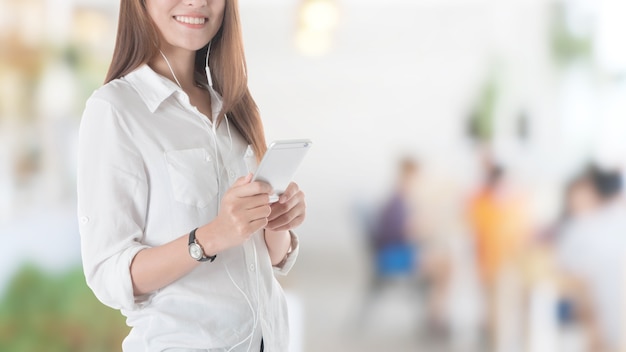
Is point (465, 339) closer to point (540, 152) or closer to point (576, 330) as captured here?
point (576, 330)

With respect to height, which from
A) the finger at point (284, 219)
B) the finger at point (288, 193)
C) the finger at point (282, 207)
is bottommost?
the finger at point (284, 219)

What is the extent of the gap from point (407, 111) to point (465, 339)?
1.16 meters

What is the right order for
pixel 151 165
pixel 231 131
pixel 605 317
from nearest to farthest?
pixel 151 165
pixel 231 131
pixel 605 317

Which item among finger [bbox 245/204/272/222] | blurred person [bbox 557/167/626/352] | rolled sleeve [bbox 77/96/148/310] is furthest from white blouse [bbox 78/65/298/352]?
blurred person [bbox 557/167/626/352]

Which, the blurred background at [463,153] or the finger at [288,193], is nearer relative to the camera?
the finger at [288,193]

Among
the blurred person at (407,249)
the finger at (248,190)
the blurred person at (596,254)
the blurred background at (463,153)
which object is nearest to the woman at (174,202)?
the finger at (248,190)

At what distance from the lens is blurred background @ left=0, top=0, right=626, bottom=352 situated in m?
4.16

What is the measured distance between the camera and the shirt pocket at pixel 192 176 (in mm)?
1021

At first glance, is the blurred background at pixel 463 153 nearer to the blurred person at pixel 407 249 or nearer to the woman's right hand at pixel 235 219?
the blurred person at pixel 407 249

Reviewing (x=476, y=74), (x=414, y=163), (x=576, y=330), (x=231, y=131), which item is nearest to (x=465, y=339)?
(x=576, y=330)

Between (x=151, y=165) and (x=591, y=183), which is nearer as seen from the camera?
(x=151, y=165)

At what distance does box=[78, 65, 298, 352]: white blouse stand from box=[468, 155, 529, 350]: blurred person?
3.24m

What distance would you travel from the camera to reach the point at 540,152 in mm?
4184

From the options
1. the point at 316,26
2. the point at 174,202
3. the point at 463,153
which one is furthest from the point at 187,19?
the point at 463,153
